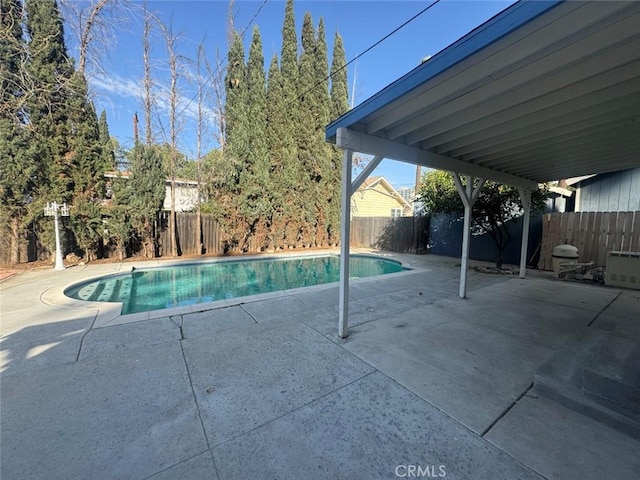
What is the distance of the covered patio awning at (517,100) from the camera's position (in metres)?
1.81

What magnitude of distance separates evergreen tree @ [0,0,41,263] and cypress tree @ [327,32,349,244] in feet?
36.6

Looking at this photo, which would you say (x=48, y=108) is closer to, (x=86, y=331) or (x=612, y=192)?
(x=86, y=331)

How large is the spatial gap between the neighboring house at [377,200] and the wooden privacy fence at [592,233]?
1126cm

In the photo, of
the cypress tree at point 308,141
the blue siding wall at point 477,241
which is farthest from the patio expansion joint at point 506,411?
the cypress tree at point 308,141

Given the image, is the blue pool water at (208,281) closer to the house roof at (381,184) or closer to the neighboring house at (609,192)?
the neighboring house at (609,192)

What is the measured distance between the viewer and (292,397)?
227 centimetres

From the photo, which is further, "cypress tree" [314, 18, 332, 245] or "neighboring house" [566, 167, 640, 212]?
"cypress tree" [314, 18, 332, 245]

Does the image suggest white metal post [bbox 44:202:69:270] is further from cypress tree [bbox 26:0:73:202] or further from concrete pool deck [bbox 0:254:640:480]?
concrete pool deck [bbox 0:254:640:480]

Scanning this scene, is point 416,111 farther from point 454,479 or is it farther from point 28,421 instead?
point 28,421

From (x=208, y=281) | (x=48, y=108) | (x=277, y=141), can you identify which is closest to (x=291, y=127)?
(x=277, y=141)

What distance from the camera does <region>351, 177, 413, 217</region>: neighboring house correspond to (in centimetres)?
1984

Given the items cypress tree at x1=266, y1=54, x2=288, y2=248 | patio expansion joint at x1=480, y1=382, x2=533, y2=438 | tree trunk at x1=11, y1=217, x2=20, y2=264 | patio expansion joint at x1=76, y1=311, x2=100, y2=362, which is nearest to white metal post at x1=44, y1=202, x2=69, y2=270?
tree trunk at x1=11, y1=217, x2=20, y2=264

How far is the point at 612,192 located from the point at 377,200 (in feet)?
44.2

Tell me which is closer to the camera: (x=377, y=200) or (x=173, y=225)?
(x=173, y=225)
